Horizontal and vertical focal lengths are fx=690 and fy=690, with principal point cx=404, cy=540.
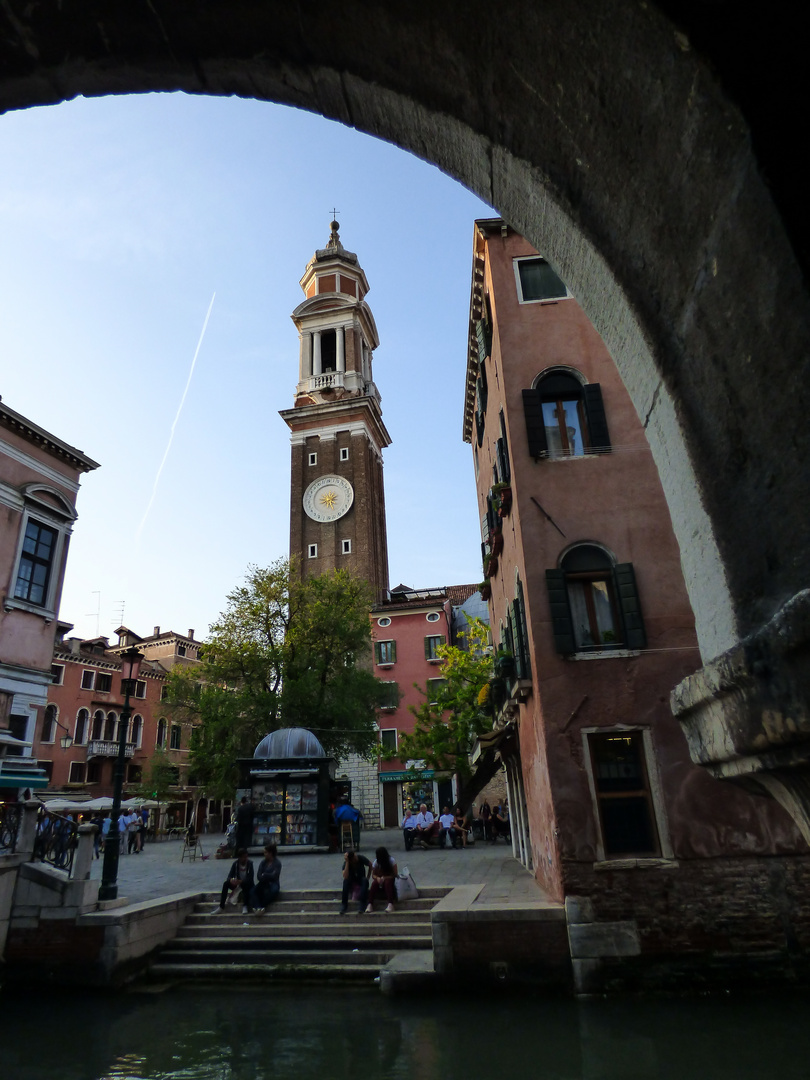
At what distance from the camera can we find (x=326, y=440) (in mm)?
48281

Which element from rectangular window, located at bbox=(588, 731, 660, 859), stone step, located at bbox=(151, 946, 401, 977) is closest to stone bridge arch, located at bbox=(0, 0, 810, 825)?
rectangular window, located at bbox=(588, 731, 660, 859)

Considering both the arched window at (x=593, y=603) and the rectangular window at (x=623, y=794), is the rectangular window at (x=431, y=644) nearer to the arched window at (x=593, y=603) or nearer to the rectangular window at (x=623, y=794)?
the arched window at (x=593, y=603)

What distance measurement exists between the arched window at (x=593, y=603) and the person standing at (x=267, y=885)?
21.7 ft

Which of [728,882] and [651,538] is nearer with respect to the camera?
[728,882]

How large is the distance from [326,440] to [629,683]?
40.0 m

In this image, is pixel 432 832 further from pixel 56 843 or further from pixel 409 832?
pixel 56 843

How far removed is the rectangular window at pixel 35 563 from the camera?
52.7 ft

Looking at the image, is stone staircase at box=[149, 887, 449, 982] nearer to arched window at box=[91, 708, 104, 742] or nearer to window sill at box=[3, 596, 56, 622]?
window sill at box=[3, 596, 56, 622]

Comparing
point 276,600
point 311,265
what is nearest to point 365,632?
point 276,600

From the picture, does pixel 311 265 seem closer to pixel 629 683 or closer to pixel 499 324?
pixel 499 324

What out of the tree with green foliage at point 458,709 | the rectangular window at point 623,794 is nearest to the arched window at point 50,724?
the tree with green foliage at point 458,709

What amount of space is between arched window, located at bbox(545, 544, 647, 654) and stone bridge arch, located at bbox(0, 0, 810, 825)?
8.93m

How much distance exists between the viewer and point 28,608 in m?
15.9

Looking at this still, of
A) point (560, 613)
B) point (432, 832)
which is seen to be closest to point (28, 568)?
point (560, 613)
